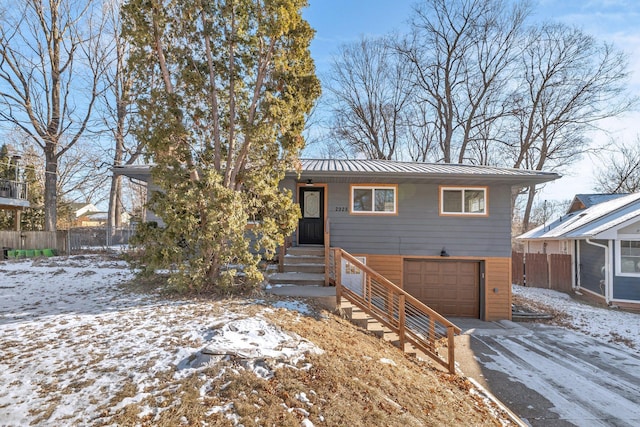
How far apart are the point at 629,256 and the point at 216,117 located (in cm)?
1386

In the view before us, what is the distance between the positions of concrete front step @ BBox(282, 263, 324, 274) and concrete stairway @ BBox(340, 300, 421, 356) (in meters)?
1.75

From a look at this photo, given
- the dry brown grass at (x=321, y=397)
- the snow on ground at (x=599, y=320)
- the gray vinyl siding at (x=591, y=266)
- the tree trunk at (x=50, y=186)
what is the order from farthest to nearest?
the tree trunk at (x=50, y=186)
the gray vinyl siding at (x=591, y=266)
the snow on ground at (x=599, y=320)
the dry brown grass at (x=321, y=397)

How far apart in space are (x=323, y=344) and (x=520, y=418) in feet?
9.48

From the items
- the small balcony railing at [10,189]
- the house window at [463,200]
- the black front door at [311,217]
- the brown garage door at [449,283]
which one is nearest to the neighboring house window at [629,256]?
the brown garage door at [449,283]

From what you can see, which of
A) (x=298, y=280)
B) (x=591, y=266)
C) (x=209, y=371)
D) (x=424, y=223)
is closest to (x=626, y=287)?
(x=591, y=266)

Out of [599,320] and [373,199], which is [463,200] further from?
[599,320]

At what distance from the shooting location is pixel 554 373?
5.91 meters

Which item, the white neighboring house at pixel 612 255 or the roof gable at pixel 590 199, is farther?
the roof gable at pixel 590 199

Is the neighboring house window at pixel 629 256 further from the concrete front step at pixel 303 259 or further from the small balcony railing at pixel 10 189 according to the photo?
the small balcony railing at pixel 10 189

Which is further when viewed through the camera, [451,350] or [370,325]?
[370,325]

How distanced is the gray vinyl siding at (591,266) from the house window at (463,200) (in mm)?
5918

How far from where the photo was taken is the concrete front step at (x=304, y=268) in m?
7.82

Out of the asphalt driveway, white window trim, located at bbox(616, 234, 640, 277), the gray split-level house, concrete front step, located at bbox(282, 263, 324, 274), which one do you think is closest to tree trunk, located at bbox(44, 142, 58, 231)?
the gray split-level house

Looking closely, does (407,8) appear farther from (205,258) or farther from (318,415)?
(318,415)
